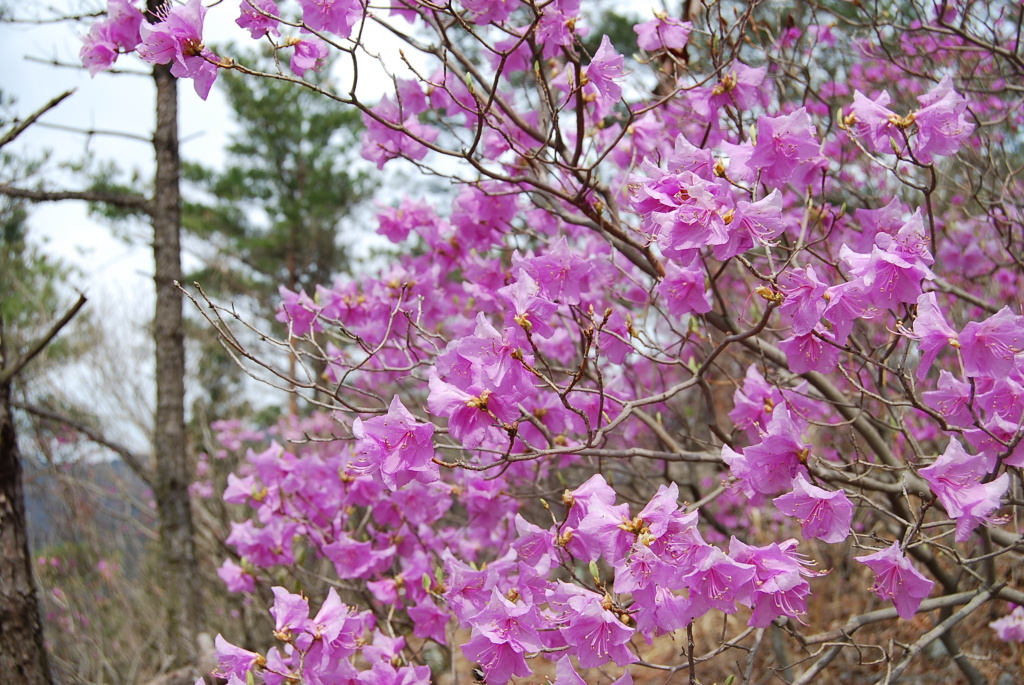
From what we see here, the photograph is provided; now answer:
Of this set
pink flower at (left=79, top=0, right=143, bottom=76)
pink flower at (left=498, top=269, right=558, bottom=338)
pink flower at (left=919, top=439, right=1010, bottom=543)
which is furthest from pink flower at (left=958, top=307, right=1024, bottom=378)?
pink flower at (left=79, top=0, right=143, bottom=76)

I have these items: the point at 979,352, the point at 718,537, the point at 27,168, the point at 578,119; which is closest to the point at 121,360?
the point at 27,168

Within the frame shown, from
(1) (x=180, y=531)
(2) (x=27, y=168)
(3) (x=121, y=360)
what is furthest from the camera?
(3) (x=121, y=360)

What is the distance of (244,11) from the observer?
→ 2.04 m

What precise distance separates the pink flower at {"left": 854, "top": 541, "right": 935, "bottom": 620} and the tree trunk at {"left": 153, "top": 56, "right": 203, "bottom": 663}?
3.05 meters

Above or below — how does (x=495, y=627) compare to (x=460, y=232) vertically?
below

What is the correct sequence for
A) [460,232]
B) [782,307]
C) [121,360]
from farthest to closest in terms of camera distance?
[121,360] → [460,232] → [782,307]

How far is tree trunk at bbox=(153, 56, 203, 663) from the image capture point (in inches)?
135

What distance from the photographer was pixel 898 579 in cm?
163

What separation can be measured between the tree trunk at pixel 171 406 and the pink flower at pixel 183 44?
5.77 feet

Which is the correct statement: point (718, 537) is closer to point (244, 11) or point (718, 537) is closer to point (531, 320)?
point (531, 320)

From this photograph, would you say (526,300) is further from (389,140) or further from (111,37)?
Result: (111,37)

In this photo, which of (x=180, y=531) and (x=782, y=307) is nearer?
(x=782, y=307)

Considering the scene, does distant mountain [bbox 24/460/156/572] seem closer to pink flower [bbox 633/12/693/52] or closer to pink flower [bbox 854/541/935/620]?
pink flower [bbox 633/12/693/52]

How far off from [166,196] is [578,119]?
2595 mm
